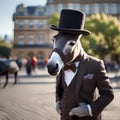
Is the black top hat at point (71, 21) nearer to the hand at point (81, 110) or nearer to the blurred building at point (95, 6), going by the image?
the hand at point (81, 110)

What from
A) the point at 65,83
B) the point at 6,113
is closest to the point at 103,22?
the point at 6,113

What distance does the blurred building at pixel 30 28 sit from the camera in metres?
87.8

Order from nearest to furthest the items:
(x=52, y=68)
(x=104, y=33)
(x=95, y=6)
Answer: 1. (x=52, y=68)
2. (x=104, y=33)
3. (x=95, y=6)

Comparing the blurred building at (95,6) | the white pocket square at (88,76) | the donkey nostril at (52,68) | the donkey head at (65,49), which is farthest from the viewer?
the blurred building at (95,6)

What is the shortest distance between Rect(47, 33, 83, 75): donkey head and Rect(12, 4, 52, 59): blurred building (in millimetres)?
82948

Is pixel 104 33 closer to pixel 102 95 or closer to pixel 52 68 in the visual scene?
pixel 102 95

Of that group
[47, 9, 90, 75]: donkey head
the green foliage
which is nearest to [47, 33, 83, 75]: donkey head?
[47, 9, 90, 75]: donkey head

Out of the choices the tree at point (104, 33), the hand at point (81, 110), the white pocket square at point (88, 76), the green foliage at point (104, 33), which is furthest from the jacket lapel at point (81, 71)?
the green foliage at point (104, 33)

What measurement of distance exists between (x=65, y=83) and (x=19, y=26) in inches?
3319

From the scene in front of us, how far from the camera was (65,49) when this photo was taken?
4.16 meters

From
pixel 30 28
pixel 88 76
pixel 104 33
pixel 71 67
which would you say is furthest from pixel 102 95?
pixel 30 28

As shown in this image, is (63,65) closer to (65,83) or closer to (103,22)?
(65,83)

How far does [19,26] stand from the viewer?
289ft

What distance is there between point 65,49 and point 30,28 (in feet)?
279
